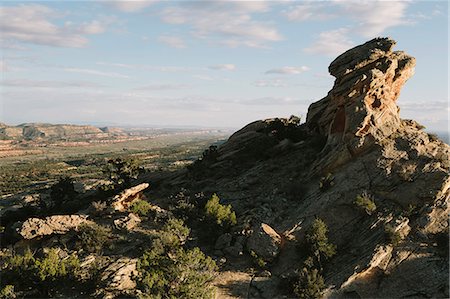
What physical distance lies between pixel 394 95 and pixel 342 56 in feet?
21.5

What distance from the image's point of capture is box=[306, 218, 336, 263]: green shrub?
24045 millimetres

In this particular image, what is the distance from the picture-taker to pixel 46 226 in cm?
2769

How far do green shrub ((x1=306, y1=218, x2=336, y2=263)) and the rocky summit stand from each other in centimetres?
10

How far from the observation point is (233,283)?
917 inches

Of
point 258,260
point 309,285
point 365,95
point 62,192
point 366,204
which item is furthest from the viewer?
point 62,192

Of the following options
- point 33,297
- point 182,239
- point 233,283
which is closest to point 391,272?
point 233,283

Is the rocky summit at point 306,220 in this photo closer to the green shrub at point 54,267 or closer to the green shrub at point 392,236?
the green shrub at point 392,236

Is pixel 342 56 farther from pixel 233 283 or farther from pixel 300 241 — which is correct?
pixel 233 283

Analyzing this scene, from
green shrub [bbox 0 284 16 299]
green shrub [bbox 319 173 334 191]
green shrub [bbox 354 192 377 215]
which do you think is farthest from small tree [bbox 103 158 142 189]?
green shrub [bbox 354 192 377 215]

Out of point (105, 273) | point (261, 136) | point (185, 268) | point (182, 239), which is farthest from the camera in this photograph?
point (261, 136)

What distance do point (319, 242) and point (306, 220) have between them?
3.30m

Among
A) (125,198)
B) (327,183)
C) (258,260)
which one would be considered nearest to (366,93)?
(327,183)

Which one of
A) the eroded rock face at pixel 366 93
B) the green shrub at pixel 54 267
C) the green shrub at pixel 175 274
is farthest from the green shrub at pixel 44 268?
the eroded rock face at pixel 366 93

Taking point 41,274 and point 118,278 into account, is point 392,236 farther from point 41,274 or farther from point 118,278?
point 41,274
